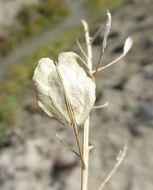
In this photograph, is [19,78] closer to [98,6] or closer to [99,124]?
[99,124]

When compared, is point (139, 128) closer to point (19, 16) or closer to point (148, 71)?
point (148, 71)

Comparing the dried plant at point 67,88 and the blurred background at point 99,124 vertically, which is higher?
the dried plant at point 67,88

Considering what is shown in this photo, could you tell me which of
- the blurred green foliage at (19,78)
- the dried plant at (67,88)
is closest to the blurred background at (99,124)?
the blurred green foliage at (19,78)

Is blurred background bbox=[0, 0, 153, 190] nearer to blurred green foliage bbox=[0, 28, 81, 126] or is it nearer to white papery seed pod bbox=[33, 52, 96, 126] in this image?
blurred green foliage bbox=[0, 28, 81, 126]

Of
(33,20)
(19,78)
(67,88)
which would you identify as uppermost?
(67,88)

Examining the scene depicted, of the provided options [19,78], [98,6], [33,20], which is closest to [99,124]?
[19,78]

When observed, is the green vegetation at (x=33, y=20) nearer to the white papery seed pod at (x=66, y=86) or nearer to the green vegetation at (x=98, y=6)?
the green vegetation at (x=98, y=6)

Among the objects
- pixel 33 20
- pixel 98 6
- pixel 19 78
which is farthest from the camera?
pixel 33 20

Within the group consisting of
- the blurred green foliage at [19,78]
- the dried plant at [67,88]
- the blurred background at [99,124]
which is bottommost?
the blurred green foliage at [19,78]
